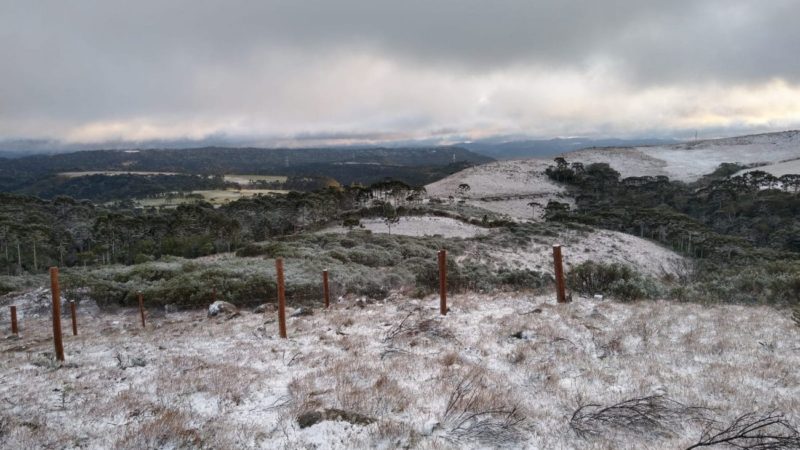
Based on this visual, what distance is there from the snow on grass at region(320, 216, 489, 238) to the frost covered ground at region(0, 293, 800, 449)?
3243cm

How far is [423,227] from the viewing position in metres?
44.9

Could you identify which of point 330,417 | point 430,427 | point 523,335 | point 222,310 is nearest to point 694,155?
point 523,335

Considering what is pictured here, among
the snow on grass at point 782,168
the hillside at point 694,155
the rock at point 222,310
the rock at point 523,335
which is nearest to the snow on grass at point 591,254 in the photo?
the rock at point 222,310

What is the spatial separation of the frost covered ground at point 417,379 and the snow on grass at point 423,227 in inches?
1277

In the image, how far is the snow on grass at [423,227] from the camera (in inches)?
1673

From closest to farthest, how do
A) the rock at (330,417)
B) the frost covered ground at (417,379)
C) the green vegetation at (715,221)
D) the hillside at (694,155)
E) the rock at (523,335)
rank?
the frost covered ground at (417,379)
the rock at (330,417)
the rock at (523,335)
the green vegetation at (715,221)
the hillside at (694,155)

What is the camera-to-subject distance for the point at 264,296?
1466cm

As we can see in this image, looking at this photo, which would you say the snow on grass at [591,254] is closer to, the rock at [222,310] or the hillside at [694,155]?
the rock at [222,310]

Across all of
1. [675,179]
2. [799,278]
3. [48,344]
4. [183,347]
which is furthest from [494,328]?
[675,179]

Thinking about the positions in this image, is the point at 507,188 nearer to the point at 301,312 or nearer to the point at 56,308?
the point at 301,312

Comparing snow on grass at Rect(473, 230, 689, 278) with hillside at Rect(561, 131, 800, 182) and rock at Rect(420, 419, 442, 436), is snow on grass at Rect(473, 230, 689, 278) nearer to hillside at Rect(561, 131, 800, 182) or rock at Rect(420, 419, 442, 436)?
rock at Rect(420, 419, 442, 436)

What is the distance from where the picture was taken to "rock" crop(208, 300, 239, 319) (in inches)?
496

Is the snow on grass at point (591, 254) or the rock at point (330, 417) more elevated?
the rock at point (330, 417)

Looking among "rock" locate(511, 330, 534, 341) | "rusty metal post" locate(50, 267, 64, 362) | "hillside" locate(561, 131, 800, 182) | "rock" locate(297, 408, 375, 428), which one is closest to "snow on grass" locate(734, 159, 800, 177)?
"hillside" locate(561, 131, 800, 182)
